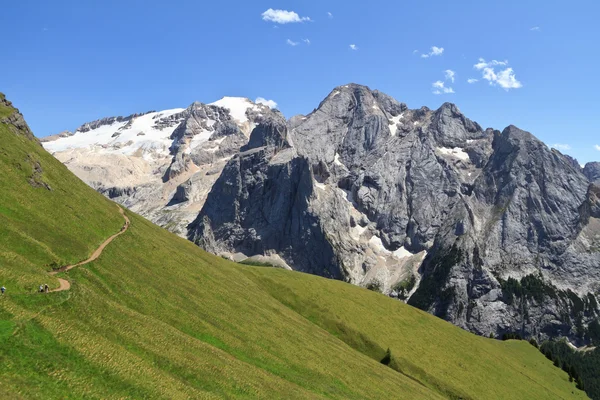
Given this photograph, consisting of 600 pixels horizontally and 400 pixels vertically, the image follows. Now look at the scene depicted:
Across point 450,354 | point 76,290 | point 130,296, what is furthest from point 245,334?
point 450,354

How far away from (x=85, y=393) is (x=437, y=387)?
248 feet

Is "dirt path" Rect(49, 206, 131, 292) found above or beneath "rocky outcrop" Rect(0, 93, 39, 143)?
beneath

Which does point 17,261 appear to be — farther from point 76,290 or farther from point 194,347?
point 194,347

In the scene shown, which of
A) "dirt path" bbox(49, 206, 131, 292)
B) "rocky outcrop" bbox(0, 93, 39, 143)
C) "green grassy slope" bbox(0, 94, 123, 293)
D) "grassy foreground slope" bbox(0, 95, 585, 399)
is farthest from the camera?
"rocky outcrop" bbox(0, 93, 39, 143)

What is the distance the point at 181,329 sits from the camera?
47.3 meters

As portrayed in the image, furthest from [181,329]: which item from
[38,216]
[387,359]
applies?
[387,359]

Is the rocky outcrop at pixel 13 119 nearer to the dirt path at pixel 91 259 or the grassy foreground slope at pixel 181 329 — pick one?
the grassy foreground slope at pixel 181 329

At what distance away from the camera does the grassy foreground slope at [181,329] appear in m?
28.6

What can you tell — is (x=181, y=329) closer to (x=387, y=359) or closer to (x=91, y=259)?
(x=91, y=259)

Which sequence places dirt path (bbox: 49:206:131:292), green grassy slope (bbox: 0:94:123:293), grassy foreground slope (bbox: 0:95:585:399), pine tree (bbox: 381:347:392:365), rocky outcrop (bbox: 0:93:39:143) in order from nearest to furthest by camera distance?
grassy foreground slope (bbox: 0:95:585:399), dirt path (bbox: 49:206:131:292), green grassy slope (bbox: 0:94:123:293), rocky outcrop (bbox: 0:93:39:143), pine tree (bbox: 381:347:392:365)

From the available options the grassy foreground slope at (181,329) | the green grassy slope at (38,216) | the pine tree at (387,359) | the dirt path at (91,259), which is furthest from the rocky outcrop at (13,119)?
the pine tree at (387,359)

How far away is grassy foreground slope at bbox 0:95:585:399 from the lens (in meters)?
28.6

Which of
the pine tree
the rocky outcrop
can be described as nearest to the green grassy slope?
the rocky outcrop

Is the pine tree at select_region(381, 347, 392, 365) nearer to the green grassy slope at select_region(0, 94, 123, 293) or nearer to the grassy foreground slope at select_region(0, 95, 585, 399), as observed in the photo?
the grassy foreground slope at select_region(0, 95, 585, 399)
